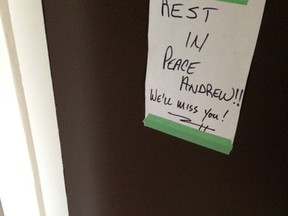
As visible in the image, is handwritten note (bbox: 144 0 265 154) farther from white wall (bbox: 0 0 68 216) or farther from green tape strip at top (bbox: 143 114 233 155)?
white wall (bbox: 0 0 68 216)

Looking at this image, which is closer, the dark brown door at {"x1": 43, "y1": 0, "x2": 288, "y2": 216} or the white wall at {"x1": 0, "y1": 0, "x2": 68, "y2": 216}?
the dark brown door at {"x1": 43, "y1": 0, "x2": 288, "y2": 216}

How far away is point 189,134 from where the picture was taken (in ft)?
2.35

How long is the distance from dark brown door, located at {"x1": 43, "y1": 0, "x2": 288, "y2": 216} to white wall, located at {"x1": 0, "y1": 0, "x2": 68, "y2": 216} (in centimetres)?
3

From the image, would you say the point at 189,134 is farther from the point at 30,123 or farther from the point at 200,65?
the point at 30,123

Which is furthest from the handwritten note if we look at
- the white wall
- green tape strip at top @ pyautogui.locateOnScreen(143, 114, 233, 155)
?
the white wall

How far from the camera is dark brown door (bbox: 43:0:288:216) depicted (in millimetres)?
610

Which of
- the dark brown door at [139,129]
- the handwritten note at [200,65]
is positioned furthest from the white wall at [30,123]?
the handwritten note at [200,65]

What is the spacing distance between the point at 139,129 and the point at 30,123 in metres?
0.31

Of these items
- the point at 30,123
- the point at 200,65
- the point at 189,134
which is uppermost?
the point at 200,65

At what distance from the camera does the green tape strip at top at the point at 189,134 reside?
0.69 m

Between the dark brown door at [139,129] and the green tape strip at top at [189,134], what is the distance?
0.05ft

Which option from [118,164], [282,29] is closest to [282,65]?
[282,29]

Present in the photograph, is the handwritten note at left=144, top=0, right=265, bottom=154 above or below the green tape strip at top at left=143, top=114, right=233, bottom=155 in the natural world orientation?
above

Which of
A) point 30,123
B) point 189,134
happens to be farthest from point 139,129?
point 30,123
